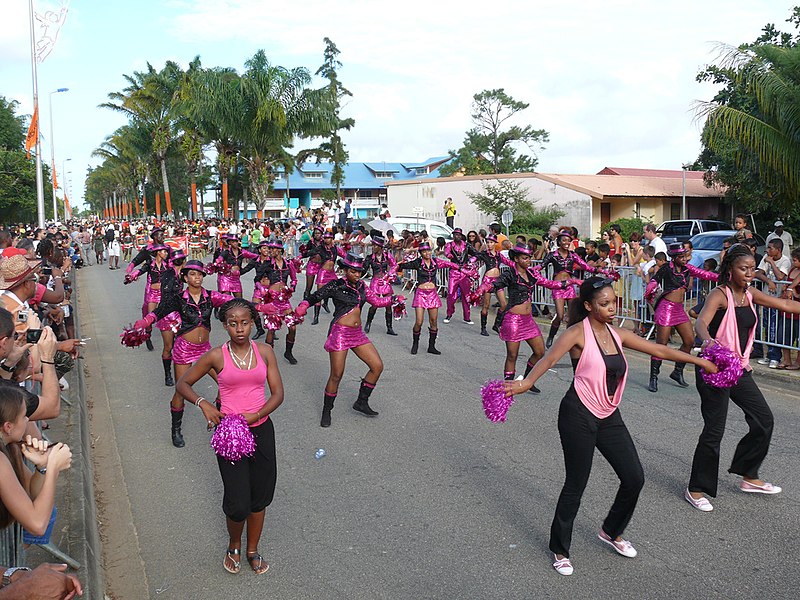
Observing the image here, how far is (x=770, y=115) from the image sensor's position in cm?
1505

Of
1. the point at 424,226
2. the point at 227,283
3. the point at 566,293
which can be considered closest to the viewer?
the point at 566,293

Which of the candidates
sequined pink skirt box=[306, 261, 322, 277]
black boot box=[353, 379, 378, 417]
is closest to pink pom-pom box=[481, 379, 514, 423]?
black boot box=[353, 379, 378, 417]

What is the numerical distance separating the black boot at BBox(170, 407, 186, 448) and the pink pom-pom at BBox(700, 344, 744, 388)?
5.06 m

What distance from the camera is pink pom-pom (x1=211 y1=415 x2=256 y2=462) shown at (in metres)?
4.45

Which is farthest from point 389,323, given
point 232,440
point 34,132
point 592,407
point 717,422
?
point 34,132

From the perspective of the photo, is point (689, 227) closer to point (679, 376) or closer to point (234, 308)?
point (679, 376)

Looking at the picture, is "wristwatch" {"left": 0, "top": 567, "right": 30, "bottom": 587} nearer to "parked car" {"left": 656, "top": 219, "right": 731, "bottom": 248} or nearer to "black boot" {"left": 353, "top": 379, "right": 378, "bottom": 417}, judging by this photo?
"black boot" {"left": 353, "top": 379, "right": 378, "bottom": 417}

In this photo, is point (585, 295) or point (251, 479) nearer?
point (251, 479)

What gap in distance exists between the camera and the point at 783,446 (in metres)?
6.96

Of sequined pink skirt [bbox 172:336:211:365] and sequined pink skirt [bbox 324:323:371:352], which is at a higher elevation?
sequined pink skirt [bbox 324:323:371:352]

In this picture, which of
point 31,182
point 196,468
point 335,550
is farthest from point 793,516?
point 31,182

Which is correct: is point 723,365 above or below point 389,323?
above

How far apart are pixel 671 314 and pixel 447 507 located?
5152mm

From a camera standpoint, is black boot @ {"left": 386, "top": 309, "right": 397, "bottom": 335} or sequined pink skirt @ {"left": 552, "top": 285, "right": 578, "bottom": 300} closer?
sequined pink skirt @ {"left": 552, "top": 285, "right": 578, "bottom": 300}
